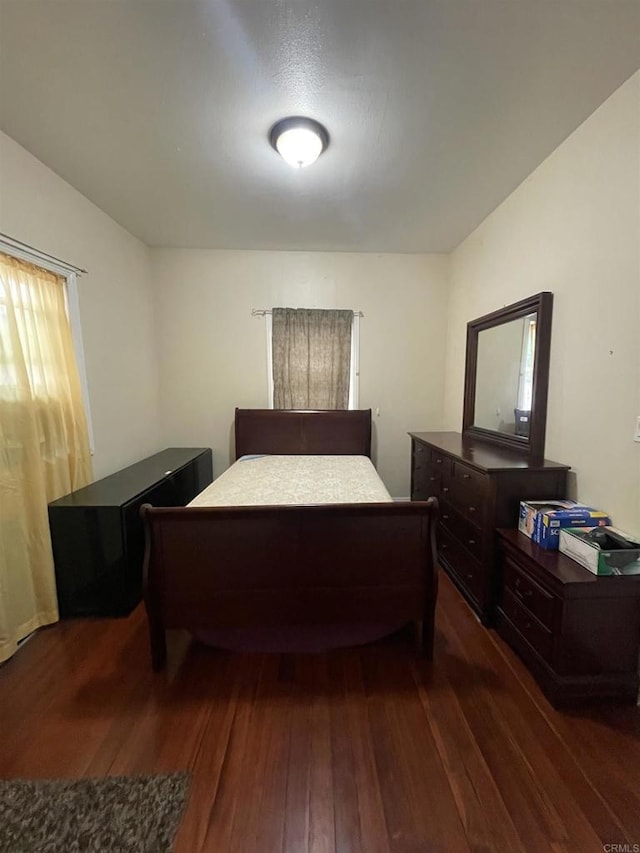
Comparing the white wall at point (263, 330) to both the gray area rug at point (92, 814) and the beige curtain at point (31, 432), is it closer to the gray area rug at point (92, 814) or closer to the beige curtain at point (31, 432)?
the beige curtain at point (31, 432)

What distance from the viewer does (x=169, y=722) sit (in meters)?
1.44

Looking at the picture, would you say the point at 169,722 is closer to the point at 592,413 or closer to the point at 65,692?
the point at 65,692

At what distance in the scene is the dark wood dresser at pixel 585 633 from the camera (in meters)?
1.45

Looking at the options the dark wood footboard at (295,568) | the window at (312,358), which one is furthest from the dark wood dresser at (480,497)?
the window at (312,358)

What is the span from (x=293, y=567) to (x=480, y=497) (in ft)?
3.92

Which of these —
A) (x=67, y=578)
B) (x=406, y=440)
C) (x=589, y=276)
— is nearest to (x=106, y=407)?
(x=67, y=578)

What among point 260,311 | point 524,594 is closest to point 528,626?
point 524,594

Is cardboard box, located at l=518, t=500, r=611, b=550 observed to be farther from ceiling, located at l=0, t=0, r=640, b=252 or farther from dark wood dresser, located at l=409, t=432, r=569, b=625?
ceiling, located at l=0, t=0, r=640, b=252

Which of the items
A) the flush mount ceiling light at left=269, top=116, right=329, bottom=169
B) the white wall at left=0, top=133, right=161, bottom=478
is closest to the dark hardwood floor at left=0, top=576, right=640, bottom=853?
the white wall at left=0, top=133, right=161, bottom=478

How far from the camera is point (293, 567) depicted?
1.70 meters

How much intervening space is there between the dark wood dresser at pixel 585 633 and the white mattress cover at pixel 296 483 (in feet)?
3.00

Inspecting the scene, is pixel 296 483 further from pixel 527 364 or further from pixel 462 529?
pixel 527 364

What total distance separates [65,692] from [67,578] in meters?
0.68

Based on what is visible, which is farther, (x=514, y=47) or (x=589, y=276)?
(x=589, y=276)
